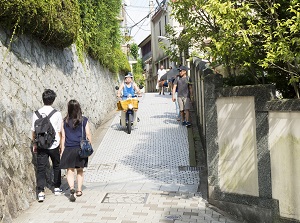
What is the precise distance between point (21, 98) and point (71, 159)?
1.47 meters

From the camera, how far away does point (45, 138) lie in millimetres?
6656

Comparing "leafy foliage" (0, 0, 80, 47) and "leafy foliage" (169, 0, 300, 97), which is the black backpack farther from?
"leafy foliage" (169, 0, 300, 97)

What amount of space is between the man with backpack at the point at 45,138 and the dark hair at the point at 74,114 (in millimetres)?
204

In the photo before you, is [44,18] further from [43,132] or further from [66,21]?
[43,132]

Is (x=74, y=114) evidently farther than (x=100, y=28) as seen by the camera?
No

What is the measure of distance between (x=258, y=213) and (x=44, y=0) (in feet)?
18.1

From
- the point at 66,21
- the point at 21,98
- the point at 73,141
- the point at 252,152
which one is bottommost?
the point at 252,152

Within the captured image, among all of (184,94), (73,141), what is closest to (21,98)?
(73,141)

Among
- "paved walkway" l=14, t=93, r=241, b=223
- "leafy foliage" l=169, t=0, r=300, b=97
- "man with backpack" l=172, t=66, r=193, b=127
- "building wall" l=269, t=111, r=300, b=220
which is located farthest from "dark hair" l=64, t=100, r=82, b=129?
"man with backpack" l=172, t=66, r=193, b=127

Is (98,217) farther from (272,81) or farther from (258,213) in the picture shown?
(272,81)

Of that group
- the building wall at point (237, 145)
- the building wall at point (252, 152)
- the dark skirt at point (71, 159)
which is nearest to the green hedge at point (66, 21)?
the dark skirt at point (71, 159)

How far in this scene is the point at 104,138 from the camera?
11656 millimetres

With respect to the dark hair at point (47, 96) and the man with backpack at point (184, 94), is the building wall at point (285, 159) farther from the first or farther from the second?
the man with backpack at point (184, 94)

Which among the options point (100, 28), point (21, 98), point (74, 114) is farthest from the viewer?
point (100, 28)
